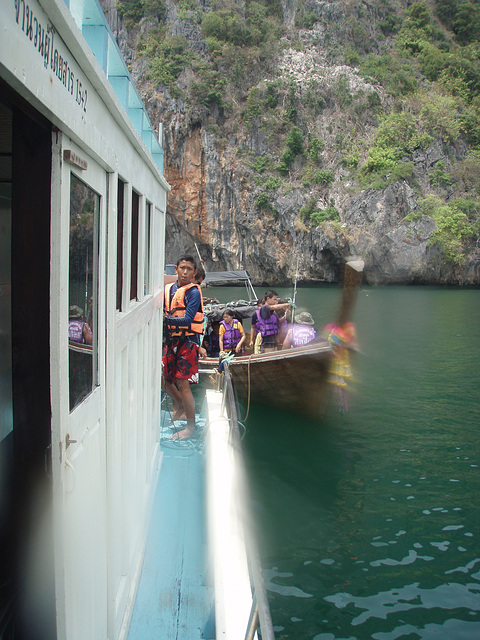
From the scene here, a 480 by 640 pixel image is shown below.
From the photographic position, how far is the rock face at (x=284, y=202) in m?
27.0

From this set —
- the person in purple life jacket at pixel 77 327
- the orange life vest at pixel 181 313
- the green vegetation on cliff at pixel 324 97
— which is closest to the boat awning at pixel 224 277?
the orange life vest at pixel 181 313

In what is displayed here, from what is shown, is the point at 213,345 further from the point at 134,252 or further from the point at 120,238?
the point at 120,238

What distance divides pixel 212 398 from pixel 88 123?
3249mm

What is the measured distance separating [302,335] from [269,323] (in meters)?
0.68

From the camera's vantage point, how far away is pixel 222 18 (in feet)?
110

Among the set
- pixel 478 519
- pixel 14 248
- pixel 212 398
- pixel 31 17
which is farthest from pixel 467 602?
pixel 31 17

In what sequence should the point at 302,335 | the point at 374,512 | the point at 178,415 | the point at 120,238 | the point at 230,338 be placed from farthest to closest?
the point at 230,338 < the point at 302,335 < the point at 374,512 < the point at 178,415 < the point at 120,238

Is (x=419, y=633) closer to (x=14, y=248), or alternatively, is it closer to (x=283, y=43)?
(x=14, y=248)

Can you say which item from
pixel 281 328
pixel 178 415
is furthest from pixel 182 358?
pixel 281 328

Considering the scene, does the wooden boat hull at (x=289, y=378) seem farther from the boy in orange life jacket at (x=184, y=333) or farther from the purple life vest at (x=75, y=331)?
the purple life vest at (x=75, y=331)

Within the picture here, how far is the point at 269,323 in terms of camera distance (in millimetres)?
7711

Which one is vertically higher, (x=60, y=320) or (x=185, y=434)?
Answer: (x=60, y=320)

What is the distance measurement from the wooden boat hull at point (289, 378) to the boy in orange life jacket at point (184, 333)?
93.7 inches

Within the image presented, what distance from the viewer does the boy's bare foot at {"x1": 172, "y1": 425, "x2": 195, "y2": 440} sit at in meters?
3.78
